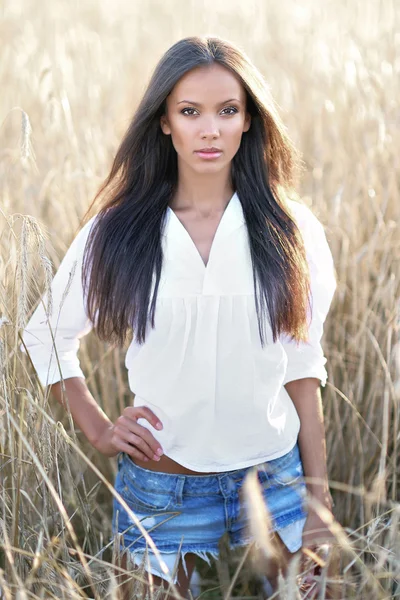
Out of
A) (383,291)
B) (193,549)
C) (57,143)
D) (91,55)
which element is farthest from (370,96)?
(193,549)

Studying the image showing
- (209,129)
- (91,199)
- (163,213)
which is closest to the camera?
(209,129)

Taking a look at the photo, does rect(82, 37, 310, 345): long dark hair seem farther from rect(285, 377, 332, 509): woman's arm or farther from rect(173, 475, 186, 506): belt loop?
rect(173, 475, 186, 506): belt loop

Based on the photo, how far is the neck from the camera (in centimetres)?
165

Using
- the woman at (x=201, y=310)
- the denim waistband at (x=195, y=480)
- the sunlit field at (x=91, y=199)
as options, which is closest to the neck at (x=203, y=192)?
the woman at (x=201, y=310)

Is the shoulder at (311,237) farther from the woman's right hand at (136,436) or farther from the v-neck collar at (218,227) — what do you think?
the woman's right hand at (136,436)

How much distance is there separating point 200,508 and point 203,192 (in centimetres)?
63

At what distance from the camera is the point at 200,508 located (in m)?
1.62

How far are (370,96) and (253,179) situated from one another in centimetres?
119

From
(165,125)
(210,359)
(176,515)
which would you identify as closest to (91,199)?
(165,125)

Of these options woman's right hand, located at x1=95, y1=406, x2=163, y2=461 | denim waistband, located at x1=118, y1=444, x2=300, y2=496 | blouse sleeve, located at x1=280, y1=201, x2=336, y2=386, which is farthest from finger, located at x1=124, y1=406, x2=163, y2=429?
blouse sleeve, located at x1=280, y1=201, x2=336, y2=386

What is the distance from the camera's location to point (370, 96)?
2.70m

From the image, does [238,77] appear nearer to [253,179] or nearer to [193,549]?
[253,179]

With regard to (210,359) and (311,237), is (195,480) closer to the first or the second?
(210,359)

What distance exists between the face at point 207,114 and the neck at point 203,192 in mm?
70
